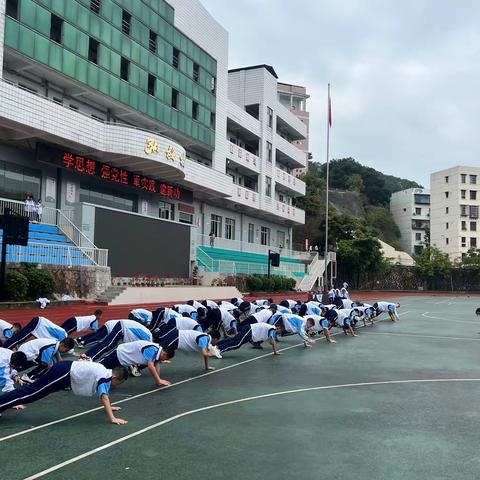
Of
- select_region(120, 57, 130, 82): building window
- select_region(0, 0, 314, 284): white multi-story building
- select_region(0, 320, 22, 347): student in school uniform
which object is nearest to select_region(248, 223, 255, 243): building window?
select_region(0, 0, 314, 284): white multi-story building

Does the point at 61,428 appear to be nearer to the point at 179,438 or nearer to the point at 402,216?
the point at 179,438

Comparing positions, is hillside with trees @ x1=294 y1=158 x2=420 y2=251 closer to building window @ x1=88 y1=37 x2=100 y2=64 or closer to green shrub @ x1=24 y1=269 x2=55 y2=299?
building window @ x1=88 y1=37 x2=100 y2=64

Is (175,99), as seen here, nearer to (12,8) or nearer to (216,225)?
(216,225)

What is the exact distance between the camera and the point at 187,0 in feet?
125

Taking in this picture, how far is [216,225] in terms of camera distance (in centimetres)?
4553

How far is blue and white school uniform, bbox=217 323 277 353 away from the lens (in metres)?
12.6

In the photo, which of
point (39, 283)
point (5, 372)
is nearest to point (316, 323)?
point (5, 372)

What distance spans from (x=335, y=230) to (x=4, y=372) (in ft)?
185

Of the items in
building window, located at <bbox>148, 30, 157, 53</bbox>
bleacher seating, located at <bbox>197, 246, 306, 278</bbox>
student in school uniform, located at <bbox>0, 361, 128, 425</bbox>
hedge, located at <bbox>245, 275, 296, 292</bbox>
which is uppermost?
building window, located at <bbox>148, 30, 157, 53</bbox>

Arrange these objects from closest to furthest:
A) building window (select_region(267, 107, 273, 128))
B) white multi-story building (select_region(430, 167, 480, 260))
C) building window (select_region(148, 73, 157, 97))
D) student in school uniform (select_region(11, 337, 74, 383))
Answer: student in school uniform (select_region(11, 337, 74, 383))
building window (select_region(148, 73, 157, 97))
building window (select_region(267, 107, 273, 128))
white multi-story building (select_region(430, 167, 480, 260))

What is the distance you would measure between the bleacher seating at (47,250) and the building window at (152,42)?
15.1 metres

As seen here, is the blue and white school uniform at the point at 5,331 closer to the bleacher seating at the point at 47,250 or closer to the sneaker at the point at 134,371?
the sneaker at the point at 134,371

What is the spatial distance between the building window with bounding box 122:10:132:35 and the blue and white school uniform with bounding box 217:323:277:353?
2537cm

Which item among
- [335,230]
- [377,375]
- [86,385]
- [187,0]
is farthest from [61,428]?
[335,230]
